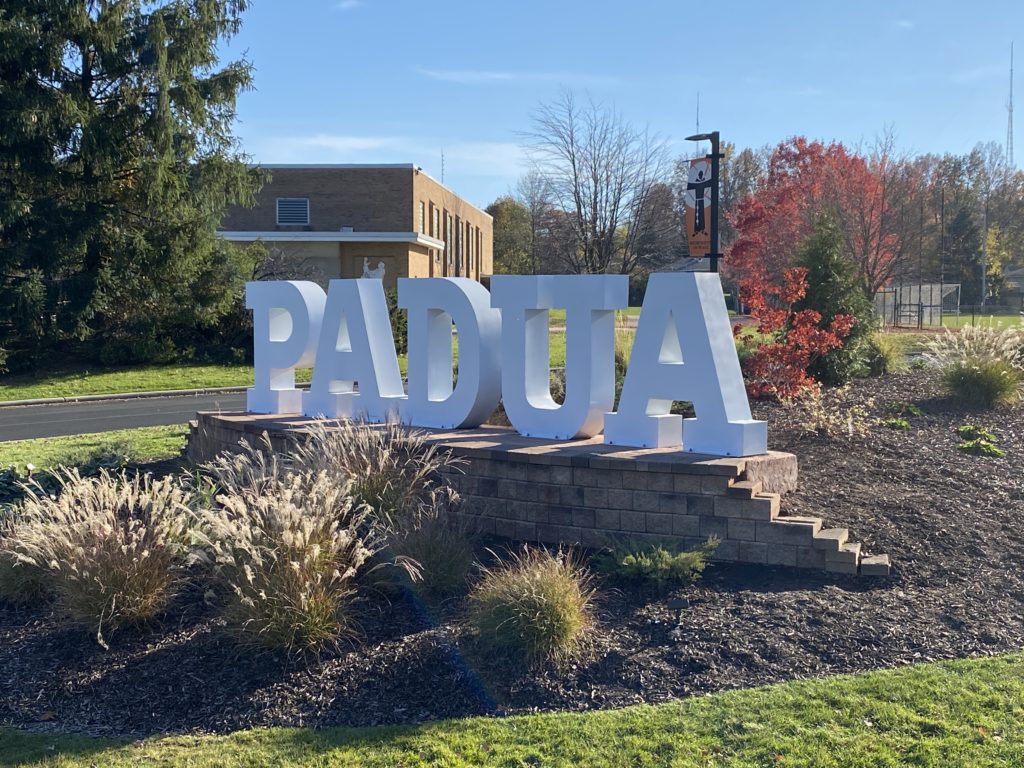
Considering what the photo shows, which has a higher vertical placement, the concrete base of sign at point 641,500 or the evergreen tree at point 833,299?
the evergreen tree at point 833,299

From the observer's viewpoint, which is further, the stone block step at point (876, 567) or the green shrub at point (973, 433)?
the green shrub at point (973, 433)

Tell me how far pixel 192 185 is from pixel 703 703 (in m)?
24.6

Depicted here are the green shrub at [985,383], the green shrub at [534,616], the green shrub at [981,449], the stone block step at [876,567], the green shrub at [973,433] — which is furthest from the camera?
the green shrub at [985,383]

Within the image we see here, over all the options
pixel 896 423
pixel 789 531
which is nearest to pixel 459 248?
pixel 896 423

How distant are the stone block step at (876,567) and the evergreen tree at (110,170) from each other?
2234 cm

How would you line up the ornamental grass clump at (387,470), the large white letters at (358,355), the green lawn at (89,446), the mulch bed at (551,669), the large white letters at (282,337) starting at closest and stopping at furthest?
the mulch bed at (551,669), the ornamental grass clump at (387,470), the large white letters at (358,355), the large white letters at (282,337), the green lawn at (89,446)

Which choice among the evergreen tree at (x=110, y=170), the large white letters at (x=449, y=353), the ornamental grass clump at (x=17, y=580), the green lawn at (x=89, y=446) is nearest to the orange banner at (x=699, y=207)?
the large white letters at (x=449, y=353)

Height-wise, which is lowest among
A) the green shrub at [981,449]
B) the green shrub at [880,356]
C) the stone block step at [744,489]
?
the stone block step at [744,489]

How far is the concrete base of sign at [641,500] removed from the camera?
664cm

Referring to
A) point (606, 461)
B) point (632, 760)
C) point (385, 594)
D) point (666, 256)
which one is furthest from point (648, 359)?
point (666, 256)

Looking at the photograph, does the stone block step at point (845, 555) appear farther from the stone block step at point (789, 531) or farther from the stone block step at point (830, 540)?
the stone block step at point (789, 531)

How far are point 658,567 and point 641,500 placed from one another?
3.14 ft

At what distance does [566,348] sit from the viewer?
802 centimetres

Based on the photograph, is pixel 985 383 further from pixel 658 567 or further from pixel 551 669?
pixel 551 669
